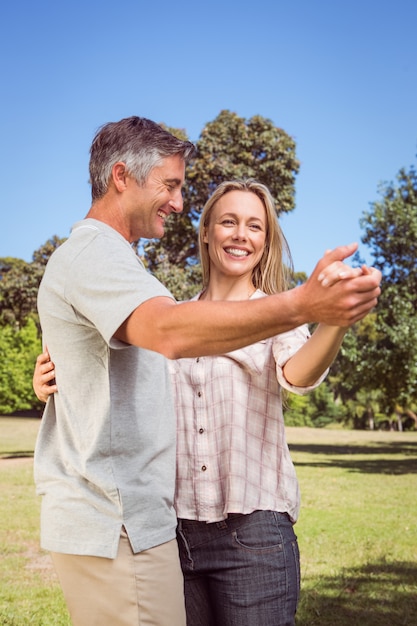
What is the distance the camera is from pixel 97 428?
2.25m

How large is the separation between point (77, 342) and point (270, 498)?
0.95 meters

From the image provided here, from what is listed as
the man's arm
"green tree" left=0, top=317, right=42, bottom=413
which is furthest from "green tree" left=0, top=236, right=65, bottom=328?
the man's arm

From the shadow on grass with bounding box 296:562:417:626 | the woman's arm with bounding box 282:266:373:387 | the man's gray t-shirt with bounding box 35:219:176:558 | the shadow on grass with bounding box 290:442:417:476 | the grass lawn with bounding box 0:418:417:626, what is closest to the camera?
the man's gray t-shirt with bounding box 35:219:176:558

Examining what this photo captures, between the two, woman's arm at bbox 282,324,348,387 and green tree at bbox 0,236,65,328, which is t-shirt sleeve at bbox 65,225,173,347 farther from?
green tree at bbox 0,236,65,328

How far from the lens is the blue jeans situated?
2.63 metres

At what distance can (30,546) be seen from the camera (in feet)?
34.4

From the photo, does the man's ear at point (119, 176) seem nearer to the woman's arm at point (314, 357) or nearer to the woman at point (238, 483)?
the woman at point (238, 483)

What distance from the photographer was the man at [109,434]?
2092mm

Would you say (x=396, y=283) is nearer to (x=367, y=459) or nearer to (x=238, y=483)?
(x=367, y=459)

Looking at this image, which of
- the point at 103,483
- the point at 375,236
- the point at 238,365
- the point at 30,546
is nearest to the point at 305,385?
the point at 238,365

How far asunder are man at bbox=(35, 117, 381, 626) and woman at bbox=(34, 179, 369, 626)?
29 centimetres

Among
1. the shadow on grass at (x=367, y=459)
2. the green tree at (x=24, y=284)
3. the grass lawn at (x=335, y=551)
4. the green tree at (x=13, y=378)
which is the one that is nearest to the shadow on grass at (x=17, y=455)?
the green tree at (x=13, y=378)

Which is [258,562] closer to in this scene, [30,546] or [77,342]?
[77,342]

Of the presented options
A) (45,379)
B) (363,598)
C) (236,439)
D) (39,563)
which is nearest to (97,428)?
(45,379)
